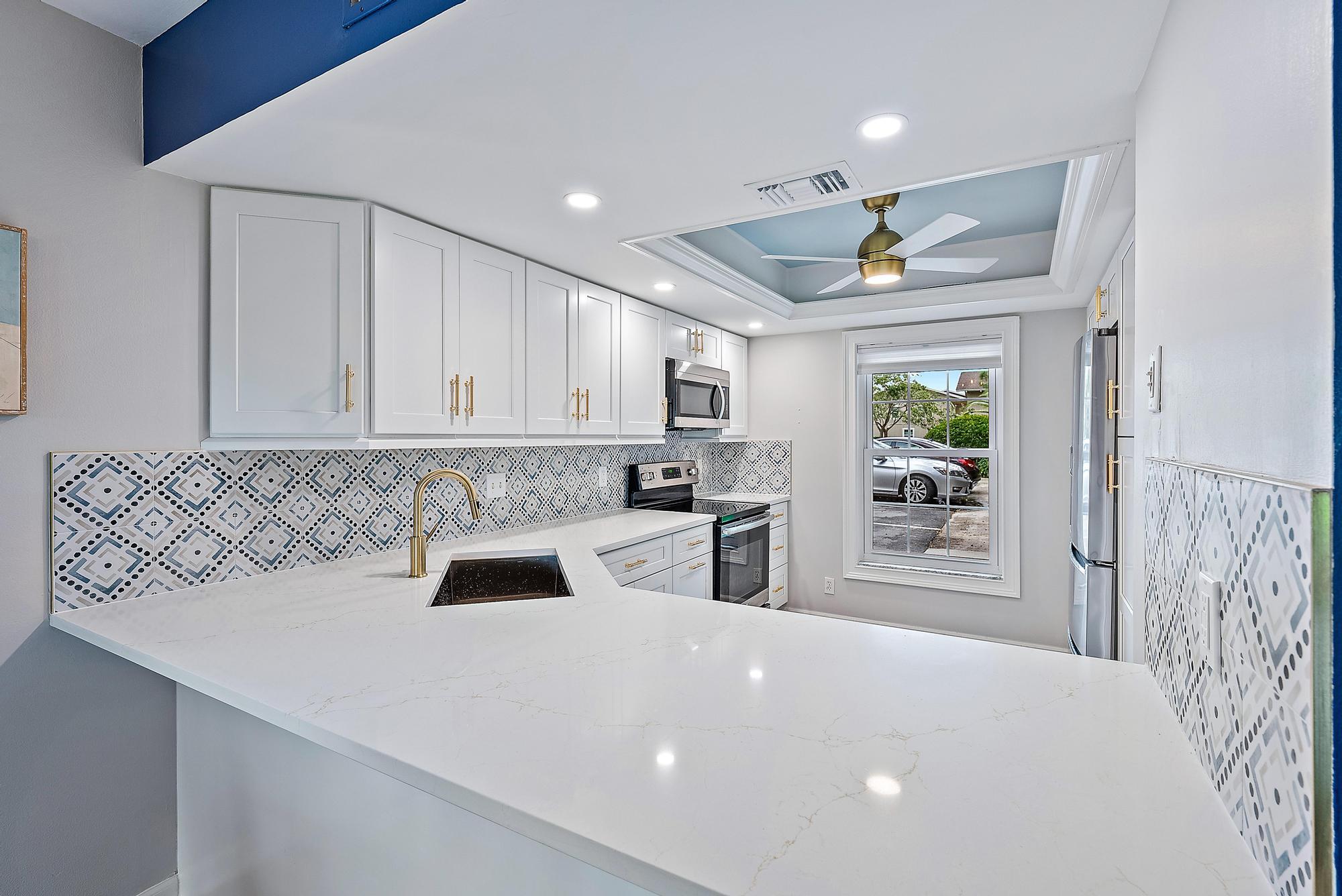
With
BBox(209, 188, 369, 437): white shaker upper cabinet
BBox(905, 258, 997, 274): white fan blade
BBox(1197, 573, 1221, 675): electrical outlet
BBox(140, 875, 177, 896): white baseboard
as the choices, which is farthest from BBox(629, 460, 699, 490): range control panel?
BBox(1197, 573, 1221, 675): electrical outlet

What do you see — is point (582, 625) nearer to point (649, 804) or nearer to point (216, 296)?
point (649, 804)

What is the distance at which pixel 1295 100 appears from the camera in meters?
0.57

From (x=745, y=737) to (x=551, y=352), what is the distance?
212 cm

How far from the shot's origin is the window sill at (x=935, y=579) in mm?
3795

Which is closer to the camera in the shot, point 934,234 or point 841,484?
point 934,234

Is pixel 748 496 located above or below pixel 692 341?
below

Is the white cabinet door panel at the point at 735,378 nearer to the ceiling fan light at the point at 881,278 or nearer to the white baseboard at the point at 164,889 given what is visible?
the ceiling fan light at the point at 881,278

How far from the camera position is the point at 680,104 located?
144 centimetres

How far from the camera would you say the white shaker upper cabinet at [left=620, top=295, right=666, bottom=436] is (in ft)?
10.6

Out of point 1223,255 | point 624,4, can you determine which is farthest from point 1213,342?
point 624,4

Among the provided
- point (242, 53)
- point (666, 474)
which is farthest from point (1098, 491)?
point (242, 53)

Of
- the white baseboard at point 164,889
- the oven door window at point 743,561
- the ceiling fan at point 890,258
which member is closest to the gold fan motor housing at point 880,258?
the ceiling fan at point 890,258

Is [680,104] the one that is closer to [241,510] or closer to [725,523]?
[241,510]

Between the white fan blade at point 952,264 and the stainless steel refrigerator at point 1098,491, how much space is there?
49 cm
